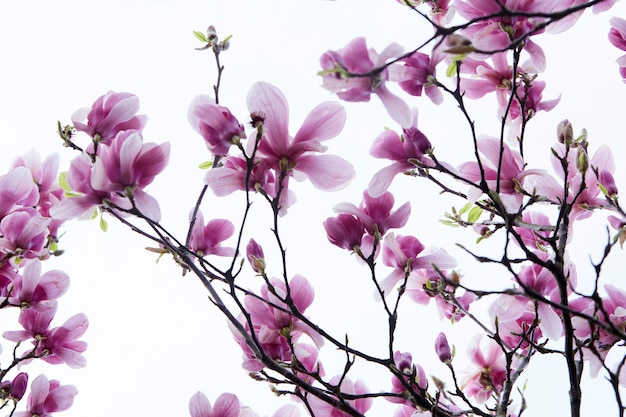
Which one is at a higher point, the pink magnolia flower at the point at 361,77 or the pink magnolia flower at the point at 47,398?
the pink magnolia flower at the point at 361,77

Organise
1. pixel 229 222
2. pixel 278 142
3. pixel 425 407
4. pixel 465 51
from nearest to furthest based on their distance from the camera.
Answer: pixel 465 51, pixel 278 142, pixel 425 407, pixel 229 222

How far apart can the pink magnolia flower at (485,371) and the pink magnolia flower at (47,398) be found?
107 centimetres

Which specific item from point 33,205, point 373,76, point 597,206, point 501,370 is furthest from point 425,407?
point 33,205

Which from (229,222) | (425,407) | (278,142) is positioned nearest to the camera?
(278,142)

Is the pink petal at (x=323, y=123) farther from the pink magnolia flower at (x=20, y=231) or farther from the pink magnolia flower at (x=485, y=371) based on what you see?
the pink magnolia flower at (x=485, y=371)

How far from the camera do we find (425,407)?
3.84ft

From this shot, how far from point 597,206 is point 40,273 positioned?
1.30 metres

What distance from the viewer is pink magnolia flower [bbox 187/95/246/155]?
1.00m

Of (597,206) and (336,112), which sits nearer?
(336,112)

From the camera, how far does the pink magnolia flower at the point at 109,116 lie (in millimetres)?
1188

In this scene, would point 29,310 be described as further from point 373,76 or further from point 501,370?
point 501,370

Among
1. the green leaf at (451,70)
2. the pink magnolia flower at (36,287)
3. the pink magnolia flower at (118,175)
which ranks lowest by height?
the pink magnolia flower at (36,287)

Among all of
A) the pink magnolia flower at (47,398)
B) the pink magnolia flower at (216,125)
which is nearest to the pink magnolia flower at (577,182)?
the pink magnolia flower at (216,125)

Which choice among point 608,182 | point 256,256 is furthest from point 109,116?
point 608,182
